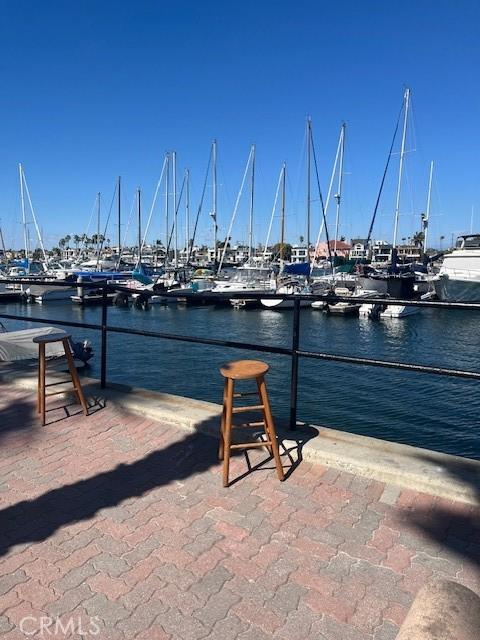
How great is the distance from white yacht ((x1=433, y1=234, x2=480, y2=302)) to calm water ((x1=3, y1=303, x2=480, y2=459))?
164 cm

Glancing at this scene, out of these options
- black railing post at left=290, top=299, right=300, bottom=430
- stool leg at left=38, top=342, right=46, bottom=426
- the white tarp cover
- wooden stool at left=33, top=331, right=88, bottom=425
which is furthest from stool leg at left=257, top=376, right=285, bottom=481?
the white tarp cover

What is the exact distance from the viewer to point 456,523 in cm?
245

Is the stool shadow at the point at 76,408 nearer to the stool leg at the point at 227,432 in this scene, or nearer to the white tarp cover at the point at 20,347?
the stool leg at the point at 227,432

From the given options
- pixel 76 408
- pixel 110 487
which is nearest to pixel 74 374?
pixel 76 408

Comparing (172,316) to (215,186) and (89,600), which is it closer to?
(215,186)

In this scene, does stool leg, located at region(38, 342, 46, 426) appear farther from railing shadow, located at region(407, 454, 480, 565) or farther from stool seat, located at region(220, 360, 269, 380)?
railing shadow, located at region(407, 454, 480, 565)

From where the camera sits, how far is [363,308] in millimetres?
29000

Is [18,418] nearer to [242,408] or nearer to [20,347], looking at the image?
[242,408]

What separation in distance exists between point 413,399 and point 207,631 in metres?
11.2

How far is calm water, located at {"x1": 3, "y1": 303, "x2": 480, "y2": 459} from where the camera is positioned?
1038 cm

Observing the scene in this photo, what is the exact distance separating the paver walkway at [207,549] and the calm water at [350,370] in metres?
7.12

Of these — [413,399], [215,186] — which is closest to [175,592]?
[413,399]

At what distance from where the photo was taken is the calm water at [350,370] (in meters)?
10.4

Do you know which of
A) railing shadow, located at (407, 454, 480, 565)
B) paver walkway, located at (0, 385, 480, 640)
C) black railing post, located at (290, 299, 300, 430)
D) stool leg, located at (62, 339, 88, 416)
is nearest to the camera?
paver walkway, located at (0, 385, 480, 640)
